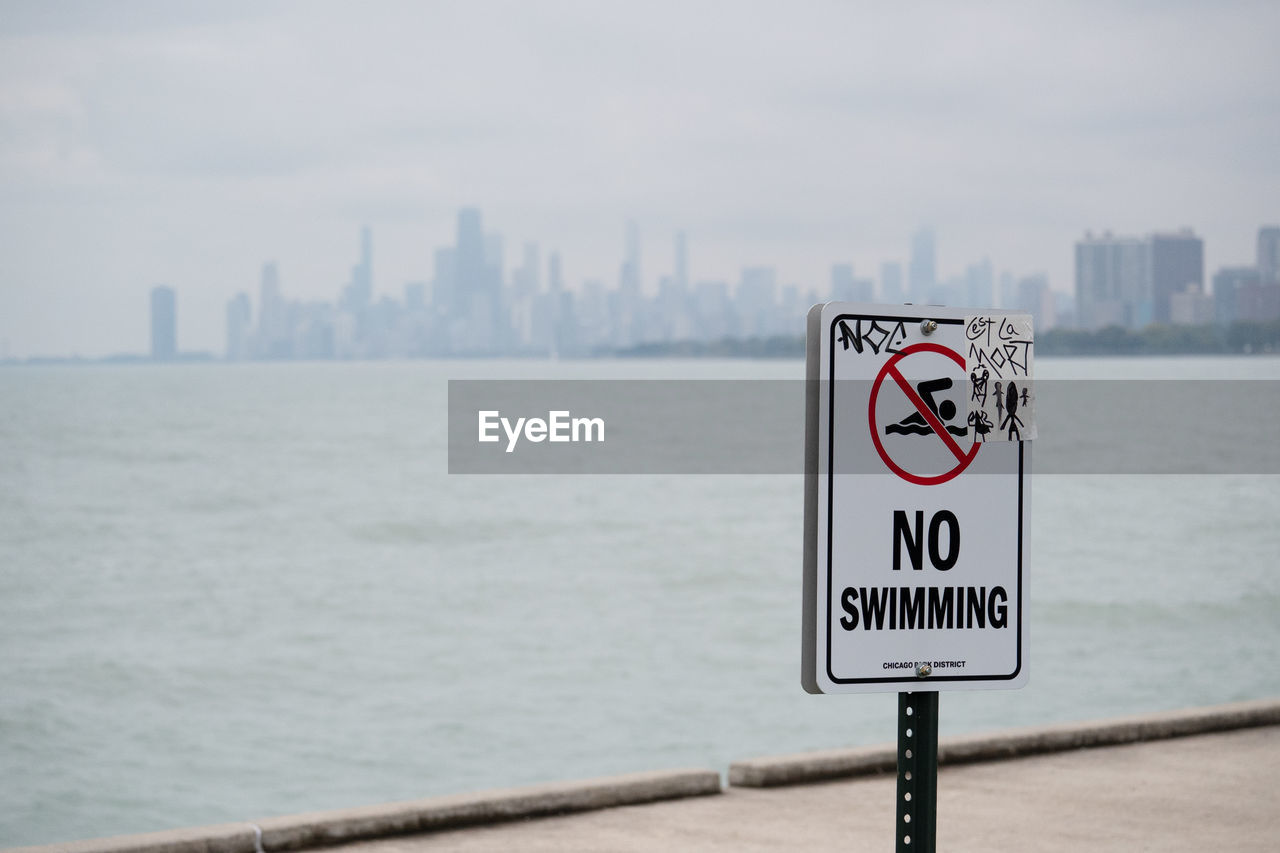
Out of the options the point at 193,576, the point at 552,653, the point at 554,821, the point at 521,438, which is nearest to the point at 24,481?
the point at 193,576

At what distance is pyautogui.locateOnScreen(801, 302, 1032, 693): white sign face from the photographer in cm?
260

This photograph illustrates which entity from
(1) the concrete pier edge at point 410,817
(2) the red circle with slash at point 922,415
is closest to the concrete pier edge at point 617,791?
(1) the concrete pier edge at point 410,817

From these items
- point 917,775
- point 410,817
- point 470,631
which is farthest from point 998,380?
point 470,631

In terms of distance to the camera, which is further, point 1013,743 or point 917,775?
point 1013,743

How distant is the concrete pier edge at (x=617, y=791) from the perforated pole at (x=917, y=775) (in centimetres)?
344

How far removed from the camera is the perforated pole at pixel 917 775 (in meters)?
2.62

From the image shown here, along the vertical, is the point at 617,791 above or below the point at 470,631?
above

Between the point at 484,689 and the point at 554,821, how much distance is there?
21030mm

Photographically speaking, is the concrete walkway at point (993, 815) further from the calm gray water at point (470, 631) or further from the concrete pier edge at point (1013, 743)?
the calm gray water at point (470, 631)

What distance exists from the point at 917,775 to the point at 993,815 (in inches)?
147

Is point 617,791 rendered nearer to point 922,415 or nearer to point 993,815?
point 993,815

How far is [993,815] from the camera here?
6.12 meters

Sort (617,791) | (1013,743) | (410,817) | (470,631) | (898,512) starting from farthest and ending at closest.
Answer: (470,631) → (1013,743) → (617,791) → (410,817) → (898,512)

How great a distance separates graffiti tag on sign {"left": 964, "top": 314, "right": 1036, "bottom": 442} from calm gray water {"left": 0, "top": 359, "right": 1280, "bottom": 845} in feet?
1.13
